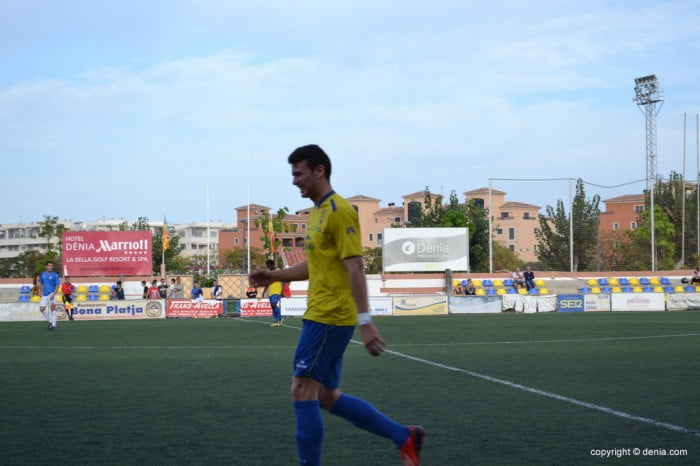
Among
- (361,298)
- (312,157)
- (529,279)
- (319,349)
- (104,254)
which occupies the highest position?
(312,157)

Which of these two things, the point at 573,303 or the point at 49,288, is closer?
the point at 49,288

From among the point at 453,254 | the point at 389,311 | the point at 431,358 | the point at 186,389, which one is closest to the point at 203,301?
the point at 389,311

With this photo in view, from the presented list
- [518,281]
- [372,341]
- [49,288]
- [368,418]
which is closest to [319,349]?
[372,341]

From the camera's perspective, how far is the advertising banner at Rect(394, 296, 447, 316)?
1422 inches

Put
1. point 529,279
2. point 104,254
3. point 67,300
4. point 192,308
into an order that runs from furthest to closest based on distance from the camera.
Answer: point 104,254 → point 529,279 → point 192,308 → point 67,300

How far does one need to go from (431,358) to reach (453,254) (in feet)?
118

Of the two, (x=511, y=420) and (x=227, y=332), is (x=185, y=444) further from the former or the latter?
(x=227, y=332)

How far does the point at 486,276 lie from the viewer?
5103 centimetres

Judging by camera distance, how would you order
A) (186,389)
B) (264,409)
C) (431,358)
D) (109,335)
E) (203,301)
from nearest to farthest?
(264,409) → (186,389) → (431,358) → (109,335) → (203,301)

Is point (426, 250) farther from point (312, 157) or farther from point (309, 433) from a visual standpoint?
point (309, 433)

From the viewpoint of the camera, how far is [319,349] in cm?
539

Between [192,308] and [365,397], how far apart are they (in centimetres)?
2706

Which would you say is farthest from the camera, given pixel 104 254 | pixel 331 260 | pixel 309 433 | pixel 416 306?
pixel 104 254

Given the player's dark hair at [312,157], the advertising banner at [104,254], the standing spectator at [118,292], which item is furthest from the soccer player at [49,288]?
the advertising banner at [104,254]
